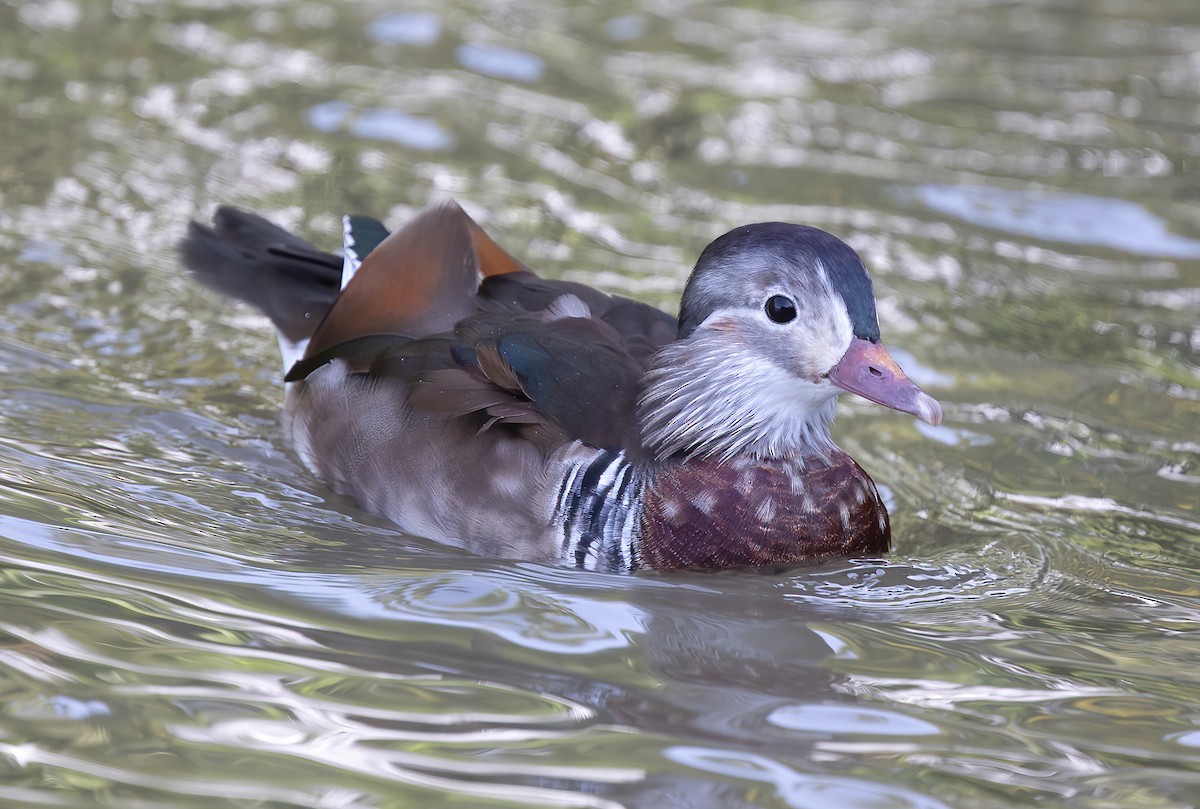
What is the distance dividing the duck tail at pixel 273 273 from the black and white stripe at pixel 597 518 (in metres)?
1.42

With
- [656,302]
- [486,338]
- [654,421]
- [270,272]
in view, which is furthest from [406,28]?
[654,421]

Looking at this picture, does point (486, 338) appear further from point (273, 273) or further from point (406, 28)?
point (406, 28)

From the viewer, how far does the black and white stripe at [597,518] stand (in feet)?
14.1

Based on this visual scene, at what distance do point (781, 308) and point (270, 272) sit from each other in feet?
6.72

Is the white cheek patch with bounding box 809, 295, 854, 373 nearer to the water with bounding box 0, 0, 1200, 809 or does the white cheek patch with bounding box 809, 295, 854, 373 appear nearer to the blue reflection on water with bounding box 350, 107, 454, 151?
the water with bounding box 0, 0, 1200, 809

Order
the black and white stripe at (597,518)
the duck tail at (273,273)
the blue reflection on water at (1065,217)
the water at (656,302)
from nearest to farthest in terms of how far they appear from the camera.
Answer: the water at (656,302)
the black and white stripe at (597,518)
the duck tail at (273,273)
the blue reflection on water at (1065,217)

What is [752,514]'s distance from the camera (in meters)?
4.33

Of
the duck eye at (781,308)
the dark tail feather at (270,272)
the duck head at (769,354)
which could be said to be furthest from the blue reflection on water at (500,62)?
the duck eye at (781,308)

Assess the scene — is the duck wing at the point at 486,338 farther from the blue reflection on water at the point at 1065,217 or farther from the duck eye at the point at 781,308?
the blue reflection on water at the point at 1065,217

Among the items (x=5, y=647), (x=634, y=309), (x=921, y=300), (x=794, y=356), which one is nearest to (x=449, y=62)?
(x=921, y=300)

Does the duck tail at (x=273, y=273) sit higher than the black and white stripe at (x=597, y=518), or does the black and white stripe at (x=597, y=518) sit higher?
the duck tail at (x=273, y=273)

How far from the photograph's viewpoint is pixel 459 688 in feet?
11.4

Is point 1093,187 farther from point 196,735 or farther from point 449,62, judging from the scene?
point 196,735

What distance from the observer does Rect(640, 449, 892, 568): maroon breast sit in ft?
14.1
